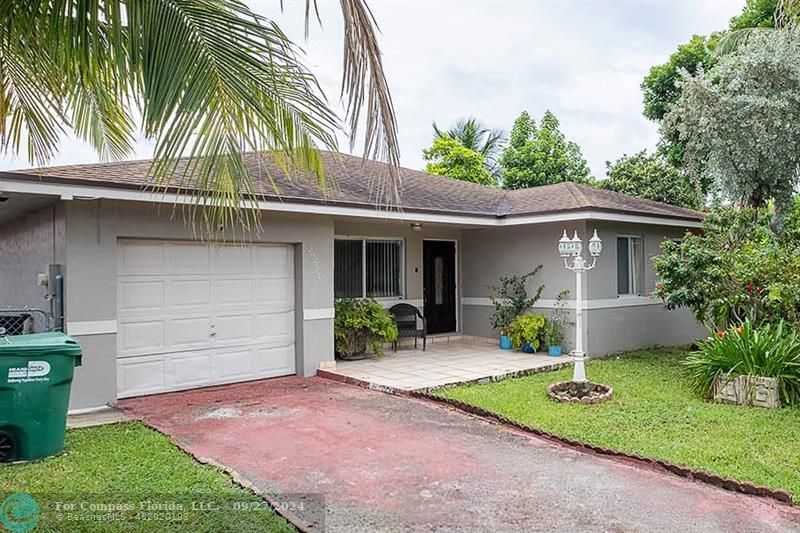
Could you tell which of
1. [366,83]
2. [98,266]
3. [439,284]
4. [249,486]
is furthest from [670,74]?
[249,486]

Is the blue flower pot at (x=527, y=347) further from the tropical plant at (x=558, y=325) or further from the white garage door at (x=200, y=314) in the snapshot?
the white garage door at (x=200, y=314)

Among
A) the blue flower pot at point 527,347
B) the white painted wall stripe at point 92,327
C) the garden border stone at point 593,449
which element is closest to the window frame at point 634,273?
the blue flower pot at point 527,347

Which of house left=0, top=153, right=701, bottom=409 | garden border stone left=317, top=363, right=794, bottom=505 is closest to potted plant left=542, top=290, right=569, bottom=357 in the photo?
house left=0, top=153, right=701, bottom=409

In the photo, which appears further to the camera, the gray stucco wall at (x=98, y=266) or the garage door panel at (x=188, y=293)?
the garage door panel at (x=188, y=293)

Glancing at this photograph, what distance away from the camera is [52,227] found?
7.71 meters

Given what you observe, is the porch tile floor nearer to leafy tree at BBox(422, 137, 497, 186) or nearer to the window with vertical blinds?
the window with vertical blinds

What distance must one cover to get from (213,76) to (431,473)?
12.3 ft

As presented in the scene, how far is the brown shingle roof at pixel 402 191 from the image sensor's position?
7.39 metres

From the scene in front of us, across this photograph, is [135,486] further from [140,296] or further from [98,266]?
[140,296]

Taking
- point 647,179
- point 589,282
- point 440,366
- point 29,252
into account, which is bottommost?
point 440,366

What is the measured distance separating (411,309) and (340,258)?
194cm

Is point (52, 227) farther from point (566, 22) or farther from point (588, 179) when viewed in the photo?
point (588, 179)

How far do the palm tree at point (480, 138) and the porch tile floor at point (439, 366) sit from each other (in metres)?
23.9

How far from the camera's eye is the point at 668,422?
662cm
